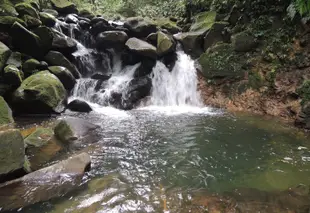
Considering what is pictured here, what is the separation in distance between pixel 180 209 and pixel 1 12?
11.1m

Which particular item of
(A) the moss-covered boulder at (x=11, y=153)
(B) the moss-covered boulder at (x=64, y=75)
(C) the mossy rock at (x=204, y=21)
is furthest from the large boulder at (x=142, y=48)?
(A) the moss-covered boulder at (x=11, y=153)

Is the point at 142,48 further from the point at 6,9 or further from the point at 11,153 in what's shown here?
the point at 11,153

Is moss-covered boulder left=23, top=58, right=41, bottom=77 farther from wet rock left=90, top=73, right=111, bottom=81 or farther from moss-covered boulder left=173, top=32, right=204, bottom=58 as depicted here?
moss-covered boulder left=173, top=32, right=204, bottom=58

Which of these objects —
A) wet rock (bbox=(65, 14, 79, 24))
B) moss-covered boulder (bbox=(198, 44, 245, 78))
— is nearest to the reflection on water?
moss-covered boulder (bbox=(198, 44, 245, 78))

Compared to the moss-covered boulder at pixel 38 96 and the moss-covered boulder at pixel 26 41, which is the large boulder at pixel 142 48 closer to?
the moss-covered boulder at pixel 26 41

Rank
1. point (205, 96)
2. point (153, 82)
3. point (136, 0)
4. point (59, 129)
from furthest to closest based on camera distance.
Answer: point (136, 0)
point (153, 82)
point (205, 96)
point (59, 129)

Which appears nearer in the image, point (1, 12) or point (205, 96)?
point (1, 12)

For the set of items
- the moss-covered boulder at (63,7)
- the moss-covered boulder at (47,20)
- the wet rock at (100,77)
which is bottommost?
the wet rock at (100,77)

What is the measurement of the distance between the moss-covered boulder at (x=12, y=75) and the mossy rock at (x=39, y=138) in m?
3.81

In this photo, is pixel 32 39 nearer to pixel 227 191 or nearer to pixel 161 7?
pixel 227 191

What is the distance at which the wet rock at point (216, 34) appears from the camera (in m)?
12.3

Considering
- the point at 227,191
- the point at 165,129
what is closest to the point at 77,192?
the point at 227,191

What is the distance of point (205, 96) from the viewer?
38.1 ft

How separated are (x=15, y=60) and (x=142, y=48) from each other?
218 inches
